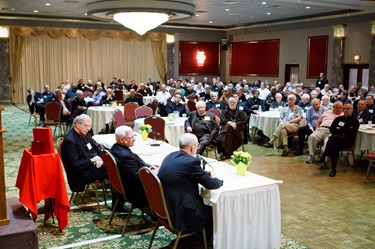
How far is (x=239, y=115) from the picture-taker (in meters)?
8.27

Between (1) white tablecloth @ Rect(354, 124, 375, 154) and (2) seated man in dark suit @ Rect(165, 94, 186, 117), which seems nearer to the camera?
(1) white tablecloth @ Rect(354, 124, 375, 154)

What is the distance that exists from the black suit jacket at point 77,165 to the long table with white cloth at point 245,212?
1775 mm

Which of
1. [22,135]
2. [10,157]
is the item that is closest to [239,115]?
[10,157]

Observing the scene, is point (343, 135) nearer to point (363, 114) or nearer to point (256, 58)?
point (363, 114)

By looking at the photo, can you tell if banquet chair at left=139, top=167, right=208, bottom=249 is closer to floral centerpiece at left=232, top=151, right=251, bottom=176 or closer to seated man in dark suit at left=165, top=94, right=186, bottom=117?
floral centerpiece at left=232, top=151, right=251, bottom=176

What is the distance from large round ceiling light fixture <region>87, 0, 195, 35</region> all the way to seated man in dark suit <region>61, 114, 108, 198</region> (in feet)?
24.9

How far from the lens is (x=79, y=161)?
502 cm

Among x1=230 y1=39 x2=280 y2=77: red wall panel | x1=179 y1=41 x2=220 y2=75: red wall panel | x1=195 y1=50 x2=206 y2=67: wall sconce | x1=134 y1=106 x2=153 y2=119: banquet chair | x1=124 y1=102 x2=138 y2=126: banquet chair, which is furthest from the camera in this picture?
x1=195 y1=50 x2=206 y2=67: wall sconce

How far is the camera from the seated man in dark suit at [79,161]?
499 centimetres

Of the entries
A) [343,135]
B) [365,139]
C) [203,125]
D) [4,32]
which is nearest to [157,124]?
[203,125]

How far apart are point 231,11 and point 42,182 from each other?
13233 millimetres

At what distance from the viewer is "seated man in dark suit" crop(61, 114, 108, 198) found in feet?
16.4

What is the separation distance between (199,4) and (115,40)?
812 centimetres

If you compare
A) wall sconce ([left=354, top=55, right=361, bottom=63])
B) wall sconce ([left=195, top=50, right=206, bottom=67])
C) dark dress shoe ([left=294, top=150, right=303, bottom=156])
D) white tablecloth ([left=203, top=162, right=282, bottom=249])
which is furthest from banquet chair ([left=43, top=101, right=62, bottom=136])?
wall sconce ([left=195, top=50, right=206, bottom=67])
